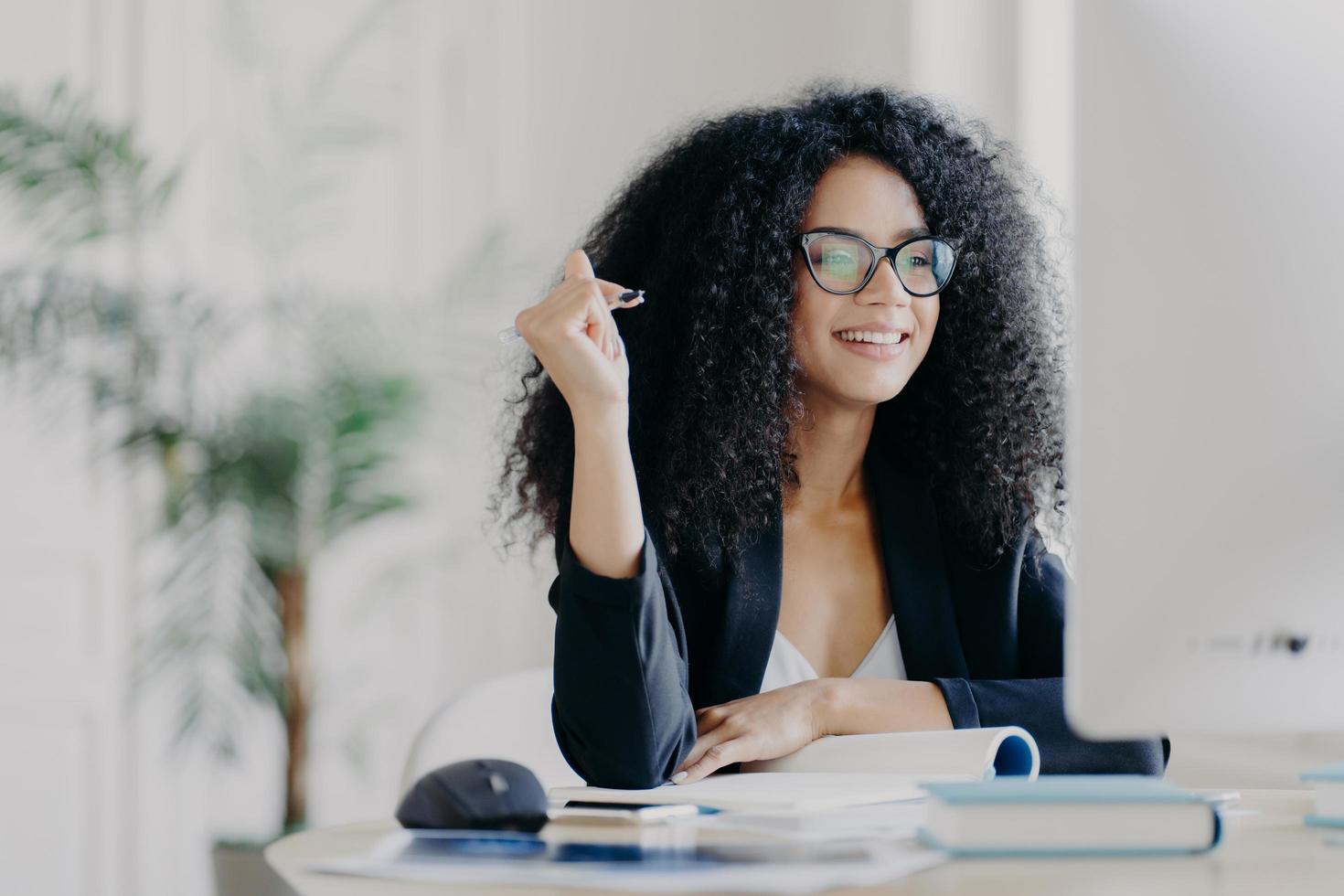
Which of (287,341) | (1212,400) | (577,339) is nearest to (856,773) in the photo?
(577,339)

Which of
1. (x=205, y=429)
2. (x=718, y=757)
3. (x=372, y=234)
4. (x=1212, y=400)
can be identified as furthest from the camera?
(x=372, y=234)

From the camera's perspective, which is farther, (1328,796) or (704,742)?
(704,742)

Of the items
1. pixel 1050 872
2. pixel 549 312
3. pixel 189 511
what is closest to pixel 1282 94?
pixel 1050 872

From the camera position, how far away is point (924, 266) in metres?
1.50

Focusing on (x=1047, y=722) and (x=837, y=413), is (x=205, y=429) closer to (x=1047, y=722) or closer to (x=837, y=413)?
(x=837, y=413)

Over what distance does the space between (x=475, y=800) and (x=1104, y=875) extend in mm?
330

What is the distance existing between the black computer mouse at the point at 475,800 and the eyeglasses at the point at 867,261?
2.81 feet

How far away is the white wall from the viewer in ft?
9.47

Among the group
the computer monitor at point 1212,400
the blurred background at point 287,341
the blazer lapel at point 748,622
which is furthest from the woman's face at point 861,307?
the computer monitor at point 1212,400

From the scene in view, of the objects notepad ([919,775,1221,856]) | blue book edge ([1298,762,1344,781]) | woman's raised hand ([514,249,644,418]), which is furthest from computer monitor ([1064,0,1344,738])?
woman's raised hand ([514,249,644,418])

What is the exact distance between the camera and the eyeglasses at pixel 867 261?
1.49 meters

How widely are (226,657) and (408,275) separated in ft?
3.67

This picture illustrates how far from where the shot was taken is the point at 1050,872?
619mm

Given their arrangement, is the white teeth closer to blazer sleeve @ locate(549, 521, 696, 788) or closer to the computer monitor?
blazer sleeve @ locate(549, 521, 696, 788)
